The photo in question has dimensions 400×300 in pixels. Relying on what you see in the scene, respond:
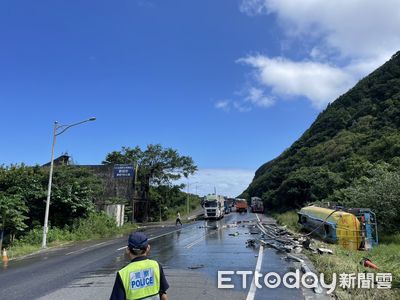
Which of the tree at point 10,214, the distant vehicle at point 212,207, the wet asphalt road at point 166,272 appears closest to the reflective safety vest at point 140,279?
the wet asphalt road at point 166,272

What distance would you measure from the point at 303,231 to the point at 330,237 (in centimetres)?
869

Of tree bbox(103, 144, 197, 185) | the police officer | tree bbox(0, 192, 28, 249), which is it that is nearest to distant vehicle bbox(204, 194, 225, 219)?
tree bbox(103, 144, 197, 185)

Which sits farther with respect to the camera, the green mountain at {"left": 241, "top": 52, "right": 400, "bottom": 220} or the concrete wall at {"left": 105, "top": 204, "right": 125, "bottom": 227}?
the green mountain at {"left": 241, "top": 52, "right": 400, "bottom": 220}

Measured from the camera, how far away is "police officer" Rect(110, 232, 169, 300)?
4.20 meters

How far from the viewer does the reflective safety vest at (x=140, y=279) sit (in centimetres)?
421

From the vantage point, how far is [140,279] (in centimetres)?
425

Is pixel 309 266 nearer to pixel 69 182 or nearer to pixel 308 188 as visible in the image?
pixel 69 182

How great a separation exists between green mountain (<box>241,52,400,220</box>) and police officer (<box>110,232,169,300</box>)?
Answer: 38.5m

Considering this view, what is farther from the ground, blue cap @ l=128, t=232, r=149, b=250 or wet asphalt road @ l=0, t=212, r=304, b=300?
blue cap @ l=128, t=232, r=149, b=250

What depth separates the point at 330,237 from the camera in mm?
21922

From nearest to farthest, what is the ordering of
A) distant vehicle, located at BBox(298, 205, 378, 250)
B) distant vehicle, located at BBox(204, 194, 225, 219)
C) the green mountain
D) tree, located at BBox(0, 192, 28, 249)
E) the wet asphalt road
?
1. the wet asphalt road
2. distant vehicle, located at BBox(298, 205, 378, 250)
3. tree, located at BBox(0, 192, 28, 249)
4. distant vehicle, located at BBox(204, 194, 225, 219)
5. the green mountain

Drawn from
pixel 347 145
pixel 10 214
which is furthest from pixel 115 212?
pixel 347 145

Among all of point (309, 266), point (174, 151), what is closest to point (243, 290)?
point (309, 266)

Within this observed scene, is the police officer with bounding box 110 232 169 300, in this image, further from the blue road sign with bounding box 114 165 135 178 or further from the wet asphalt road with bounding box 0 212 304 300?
the blue road sign with bounding box 114 165 135 178
